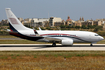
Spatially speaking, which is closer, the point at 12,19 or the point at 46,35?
the point at 12,19

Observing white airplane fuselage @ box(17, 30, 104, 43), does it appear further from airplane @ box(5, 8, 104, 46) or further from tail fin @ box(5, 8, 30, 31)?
tail fin @ box(5, 8, 30, 31)

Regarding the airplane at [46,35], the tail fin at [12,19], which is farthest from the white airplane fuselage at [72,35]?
the tail fin at [12,19]

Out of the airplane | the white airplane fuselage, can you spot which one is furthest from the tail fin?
the white airplane fuselage

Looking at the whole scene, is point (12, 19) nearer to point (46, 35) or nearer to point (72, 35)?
point (46, 35)

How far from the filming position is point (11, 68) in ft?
62.0

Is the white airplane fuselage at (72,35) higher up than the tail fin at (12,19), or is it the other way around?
the tail fin at (12,19)

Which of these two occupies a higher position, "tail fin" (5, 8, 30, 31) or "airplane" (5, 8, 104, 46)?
"tail fin" (5, 8, 30, 31)

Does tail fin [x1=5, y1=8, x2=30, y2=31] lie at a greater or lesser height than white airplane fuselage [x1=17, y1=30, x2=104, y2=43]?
greater

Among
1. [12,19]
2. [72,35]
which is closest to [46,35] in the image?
[72,35]

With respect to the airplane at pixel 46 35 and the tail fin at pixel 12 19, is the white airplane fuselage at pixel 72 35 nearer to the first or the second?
the airplane at pixel 46 35

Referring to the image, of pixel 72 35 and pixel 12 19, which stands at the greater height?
pixel 12 19

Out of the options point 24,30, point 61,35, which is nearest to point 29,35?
point 24,30

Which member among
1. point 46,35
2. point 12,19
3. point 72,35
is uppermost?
point 12,19

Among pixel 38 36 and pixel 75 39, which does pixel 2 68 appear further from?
pixel 75 39
